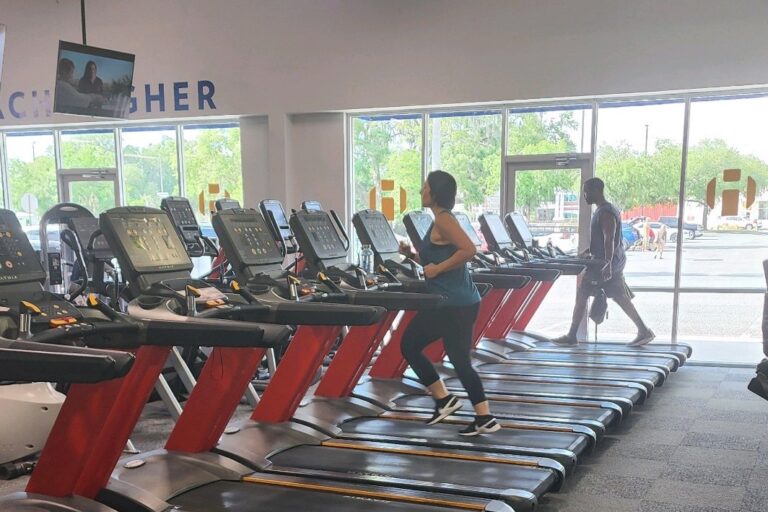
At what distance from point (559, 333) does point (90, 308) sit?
5.96 metres

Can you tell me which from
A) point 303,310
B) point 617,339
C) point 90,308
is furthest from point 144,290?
point 617,339

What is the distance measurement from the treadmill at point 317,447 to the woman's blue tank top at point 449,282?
0.08 m

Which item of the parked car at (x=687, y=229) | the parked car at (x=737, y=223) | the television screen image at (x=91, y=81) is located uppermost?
the television screen image at (x=91, y=81)

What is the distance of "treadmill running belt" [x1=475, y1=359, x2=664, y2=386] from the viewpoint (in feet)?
17.7

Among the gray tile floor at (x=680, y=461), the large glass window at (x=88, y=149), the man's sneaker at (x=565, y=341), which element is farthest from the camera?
the large glass window at (x=88, y=149)

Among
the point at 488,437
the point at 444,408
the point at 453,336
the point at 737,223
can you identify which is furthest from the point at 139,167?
the point at 737,223

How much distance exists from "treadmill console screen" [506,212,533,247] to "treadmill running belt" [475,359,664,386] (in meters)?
1.41

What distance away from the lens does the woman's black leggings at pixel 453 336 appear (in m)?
3.99

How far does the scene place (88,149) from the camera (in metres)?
9.72

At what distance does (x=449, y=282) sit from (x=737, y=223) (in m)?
4.42

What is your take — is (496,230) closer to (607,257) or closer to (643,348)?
(607,257)

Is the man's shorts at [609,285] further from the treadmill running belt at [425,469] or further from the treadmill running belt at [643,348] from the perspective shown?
the treadmill running belt at [425,469]

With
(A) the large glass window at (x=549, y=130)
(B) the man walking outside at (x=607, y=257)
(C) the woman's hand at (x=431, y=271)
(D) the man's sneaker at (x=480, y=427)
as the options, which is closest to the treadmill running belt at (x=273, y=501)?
(D) the man's sneaker at (x=480, y=427)

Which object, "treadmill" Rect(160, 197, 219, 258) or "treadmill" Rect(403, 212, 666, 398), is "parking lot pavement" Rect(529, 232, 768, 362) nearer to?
"treadmill" Rect(403, 212, 666, 398)
